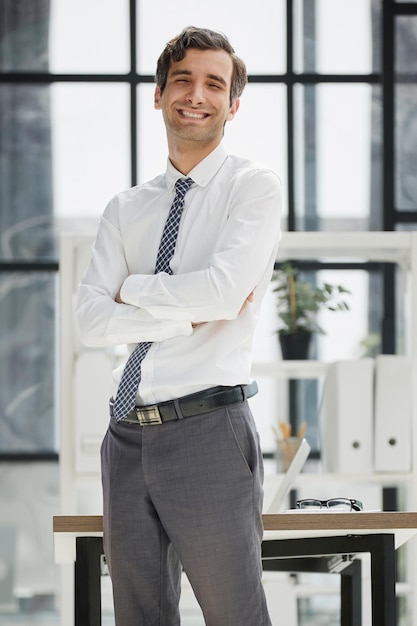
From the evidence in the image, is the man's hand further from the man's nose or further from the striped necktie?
the man's nose

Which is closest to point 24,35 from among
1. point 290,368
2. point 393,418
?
point 290,368

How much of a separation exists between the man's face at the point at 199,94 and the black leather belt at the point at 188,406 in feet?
1.81

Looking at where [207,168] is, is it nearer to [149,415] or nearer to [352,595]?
[149,415]

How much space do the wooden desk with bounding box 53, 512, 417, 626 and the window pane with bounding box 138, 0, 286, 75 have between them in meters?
3.18

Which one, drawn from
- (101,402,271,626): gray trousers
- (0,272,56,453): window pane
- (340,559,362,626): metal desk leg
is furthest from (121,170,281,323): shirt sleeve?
A: (0,272,56,453): window pane

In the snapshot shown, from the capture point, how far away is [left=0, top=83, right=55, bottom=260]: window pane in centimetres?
493

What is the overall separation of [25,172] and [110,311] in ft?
9.57

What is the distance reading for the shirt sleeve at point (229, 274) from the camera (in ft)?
6.78

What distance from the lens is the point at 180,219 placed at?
2.24m

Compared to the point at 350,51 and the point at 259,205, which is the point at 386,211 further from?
the point at 259,205

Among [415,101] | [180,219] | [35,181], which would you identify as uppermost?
[415,101]

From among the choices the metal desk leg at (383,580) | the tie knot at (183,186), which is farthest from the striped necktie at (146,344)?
the metal desk leg at (383,580)

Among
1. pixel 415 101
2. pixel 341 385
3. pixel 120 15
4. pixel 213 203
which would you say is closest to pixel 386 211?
pixel 415 101

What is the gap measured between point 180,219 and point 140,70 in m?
2.96
